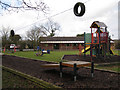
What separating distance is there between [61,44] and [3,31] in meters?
21.4

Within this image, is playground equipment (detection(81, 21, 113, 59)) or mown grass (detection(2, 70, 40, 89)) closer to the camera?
mown grass (detection(2, 70, 40, 89))

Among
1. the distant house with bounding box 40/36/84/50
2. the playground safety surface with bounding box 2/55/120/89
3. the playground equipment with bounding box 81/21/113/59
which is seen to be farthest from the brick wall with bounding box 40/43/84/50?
the playground safety surface with bounding box 2/55/120/89

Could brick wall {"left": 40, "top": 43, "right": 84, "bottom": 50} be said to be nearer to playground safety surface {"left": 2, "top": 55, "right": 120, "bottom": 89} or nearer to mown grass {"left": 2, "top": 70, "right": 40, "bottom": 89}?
playground safety surface {"left": 2, "top": 55, "right": 120, "bottom": 89}

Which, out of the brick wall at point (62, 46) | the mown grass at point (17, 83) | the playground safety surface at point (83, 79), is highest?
the brick wall at point (62, 46)

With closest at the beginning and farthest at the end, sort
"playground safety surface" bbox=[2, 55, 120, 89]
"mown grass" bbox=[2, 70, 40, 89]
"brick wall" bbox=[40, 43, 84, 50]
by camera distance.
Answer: "playground safety surface" bbox=[2, 55, 120, 89]
"mown grass" bbox=[2, 70, 40, 89]
"brick wall" bbox=[40, 43, 84, 50]

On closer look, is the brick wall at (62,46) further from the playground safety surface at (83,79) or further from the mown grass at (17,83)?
the mown grass at (17,83)

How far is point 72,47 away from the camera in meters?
43.6

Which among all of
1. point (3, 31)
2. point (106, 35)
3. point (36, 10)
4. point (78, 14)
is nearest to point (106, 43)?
point (106, 35)

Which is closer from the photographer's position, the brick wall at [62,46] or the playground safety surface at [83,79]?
the playground safety surface at [83,79]

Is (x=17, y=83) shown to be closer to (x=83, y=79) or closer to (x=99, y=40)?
(x=83, y=79)

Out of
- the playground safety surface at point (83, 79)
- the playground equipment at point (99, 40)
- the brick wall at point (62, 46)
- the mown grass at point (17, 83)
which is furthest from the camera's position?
the brick wall at point (62, 46)

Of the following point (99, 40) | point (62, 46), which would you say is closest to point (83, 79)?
point (99, 40)

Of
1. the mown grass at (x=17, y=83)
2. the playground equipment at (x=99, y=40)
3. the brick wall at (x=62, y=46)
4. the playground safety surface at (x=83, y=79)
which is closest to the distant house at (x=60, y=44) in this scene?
the brick wall at (x=62, y=46)

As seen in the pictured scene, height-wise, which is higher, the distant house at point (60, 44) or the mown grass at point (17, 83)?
the distant house at point (60, 44)
